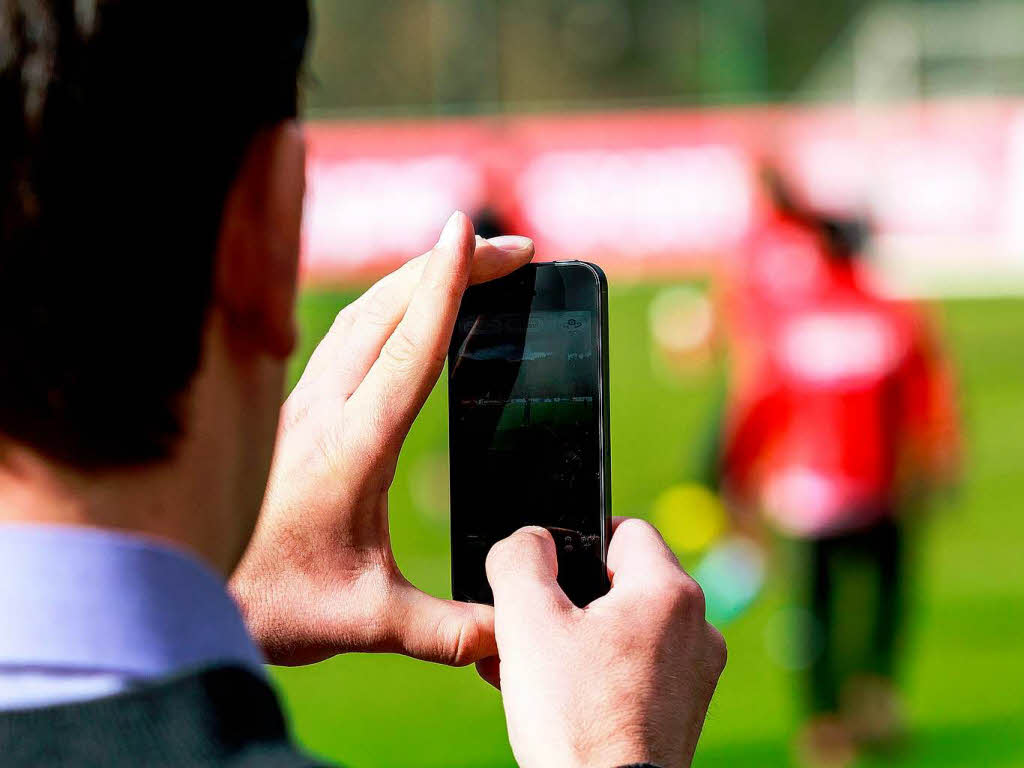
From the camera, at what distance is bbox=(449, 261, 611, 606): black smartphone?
1315 millimetres

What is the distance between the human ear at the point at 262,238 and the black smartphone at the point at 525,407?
19.3 inches

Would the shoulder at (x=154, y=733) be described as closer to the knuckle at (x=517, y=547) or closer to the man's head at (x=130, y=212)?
the man's head at (x=130, y=212)

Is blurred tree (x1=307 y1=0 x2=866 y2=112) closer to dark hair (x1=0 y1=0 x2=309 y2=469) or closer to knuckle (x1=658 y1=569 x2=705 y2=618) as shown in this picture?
knuckle (x1=658 y1=569 x2=705 y2=618)

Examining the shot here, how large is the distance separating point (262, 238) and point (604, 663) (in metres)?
0.39

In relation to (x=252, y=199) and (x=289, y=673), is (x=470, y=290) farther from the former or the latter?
(x=289, y=673)

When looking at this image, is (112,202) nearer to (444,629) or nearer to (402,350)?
(402,350)

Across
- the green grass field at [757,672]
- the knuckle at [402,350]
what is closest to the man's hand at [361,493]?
the knuckle at [402,350]

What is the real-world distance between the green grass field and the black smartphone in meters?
2.31

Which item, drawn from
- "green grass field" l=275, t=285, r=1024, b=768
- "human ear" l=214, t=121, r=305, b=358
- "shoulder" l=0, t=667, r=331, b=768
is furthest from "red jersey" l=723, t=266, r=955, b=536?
"shoulder" l=0, t=667, r=331, b=768

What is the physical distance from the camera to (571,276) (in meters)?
1.37

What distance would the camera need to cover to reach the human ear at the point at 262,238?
82 cm

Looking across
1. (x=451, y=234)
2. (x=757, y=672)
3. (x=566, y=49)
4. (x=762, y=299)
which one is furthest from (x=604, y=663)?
(x=566, y=49)

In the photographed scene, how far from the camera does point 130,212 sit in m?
0.77

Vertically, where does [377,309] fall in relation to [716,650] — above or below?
above
